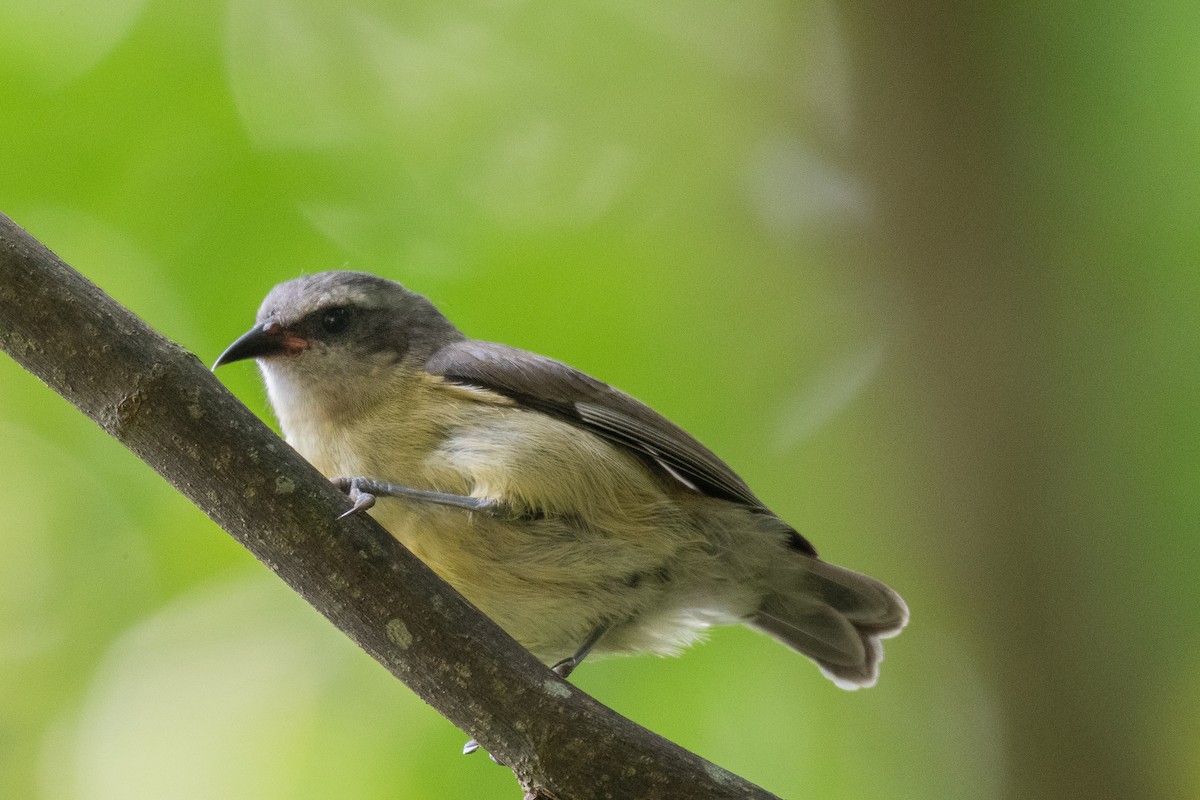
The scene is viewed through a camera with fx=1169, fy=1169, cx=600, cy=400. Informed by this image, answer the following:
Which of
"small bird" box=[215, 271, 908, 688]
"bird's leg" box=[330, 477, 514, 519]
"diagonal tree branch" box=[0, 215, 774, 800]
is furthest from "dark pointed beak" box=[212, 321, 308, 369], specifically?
"diagonal tree branch" box=[0, 215, 774, 800]

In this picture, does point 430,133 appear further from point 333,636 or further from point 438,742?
point 438,742

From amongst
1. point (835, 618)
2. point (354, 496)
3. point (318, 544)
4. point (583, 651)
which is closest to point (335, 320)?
point (354, 496)

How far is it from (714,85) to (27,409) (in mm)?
3723

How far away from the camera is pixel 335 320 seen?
13.9 ft

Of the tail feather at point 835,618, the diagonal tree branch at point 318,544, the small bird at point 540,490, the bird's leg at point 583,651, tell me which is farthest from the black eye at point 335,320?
the tail feather at point 835,618

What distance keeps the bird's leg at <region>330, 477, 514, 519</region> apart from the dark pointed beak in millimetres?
834

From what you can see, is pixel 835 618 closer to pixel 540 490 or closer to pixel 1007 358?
pixel 1007 358

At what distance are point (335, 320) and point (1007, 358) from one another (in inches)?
91.1

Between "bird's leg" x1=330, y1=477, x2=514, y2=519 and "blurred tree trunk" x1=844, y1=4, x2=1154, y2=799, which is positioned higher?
"blurred tree trunk" x1=844, y1=4, x2=1154, y2=799

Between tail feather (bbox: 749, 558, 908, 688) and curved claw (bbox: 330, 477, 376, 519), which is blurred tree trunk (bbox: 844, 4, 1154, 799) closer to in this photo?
tail feather (bbox: 749, 558, 908, 688)

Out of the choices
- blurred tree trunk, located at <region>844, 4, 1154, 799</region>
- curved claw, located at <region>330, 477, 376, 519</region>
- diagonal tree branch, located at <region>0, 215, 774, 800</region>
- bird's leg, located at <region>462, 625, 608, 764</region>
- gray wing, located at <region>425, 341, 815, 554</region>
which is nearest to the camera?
diagonal tree branch, located at <region>0, 215, 774, 800</region>

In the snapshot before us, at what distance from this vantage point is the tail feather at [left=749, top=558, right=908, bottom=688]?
4.26 m

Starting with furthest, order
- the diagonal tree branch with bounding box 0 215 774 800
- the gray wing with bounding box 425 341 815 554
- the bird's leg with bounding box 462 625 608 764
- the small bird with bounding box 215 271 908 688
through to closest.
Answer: the gray wing with bounding box 425 341 815 554 → the bird's leg with bounding box 462 625 608 764 → the small bird with bounding box 215 271 908 688 → the diagonal tree branch with bounding box 0 215 774 800

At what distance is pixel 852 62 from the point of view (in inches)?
160
